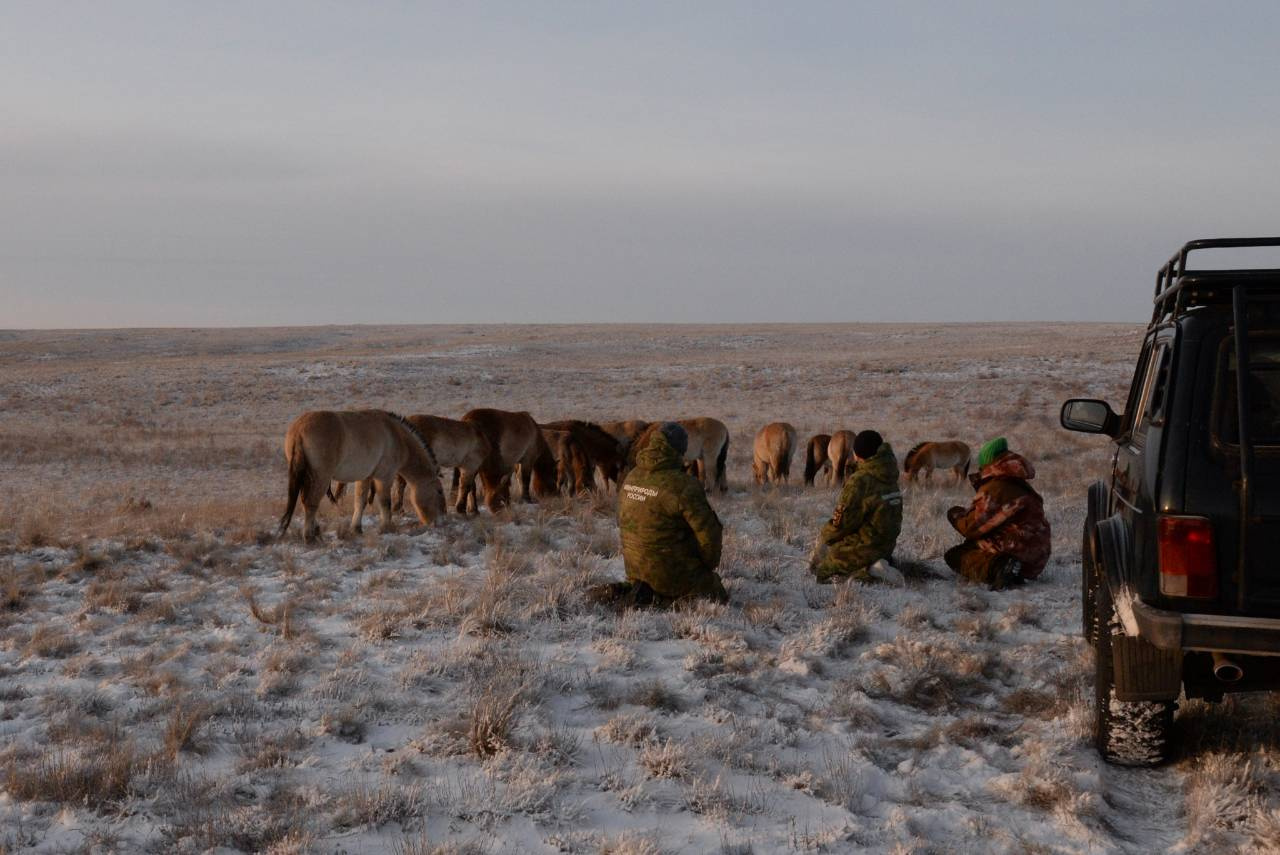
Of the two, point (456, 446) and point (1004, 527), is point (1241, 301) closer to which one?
point (1004, 527)

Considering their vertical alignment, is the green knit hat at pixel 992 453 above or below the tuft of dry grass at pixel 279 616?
above

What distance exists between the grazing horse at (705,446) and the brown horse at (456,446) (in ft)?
14.4

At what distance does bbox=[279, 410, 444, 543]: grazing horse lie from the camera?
9.82 m

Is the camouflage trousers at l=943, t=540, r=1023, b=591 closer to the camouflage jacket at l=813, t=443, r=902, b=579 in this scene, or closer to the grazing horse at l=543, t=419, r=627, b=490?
the camouflage jacket at l=813, t=443, r=902, b=579

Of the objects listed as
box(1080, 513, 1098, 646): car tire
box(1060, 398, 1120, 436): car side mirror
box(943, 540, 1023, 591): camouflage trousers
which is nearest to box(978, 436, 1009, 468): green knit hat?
box(943, 540, 1023, 591): camouflage trousers

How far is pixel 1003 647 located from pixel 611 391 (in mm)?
34903

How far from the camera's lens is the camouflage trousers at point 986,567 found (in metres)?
8.04

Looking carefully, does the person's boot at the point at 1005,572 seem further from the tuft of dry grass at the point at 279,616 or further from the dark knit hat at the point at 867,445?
the tuft of dry grass at the point at 279,616

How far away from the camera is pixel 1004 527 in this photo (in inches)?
322

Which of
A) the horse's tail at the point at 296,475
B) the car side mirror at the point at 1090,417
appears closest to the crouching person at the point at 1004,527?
the car side mirror at the point at 1090,417

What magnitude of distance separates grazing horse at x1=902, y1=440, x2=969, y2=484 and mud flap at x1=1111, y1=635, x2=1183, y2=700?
1278 cm

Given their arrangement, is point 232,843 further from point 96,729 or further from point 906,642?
point 906,642

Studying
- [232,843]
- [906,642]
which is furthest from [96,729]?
[906,642]

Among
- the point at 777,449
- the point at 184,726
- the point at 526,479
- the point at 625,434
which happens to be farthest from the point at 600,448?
the point at 184,726
